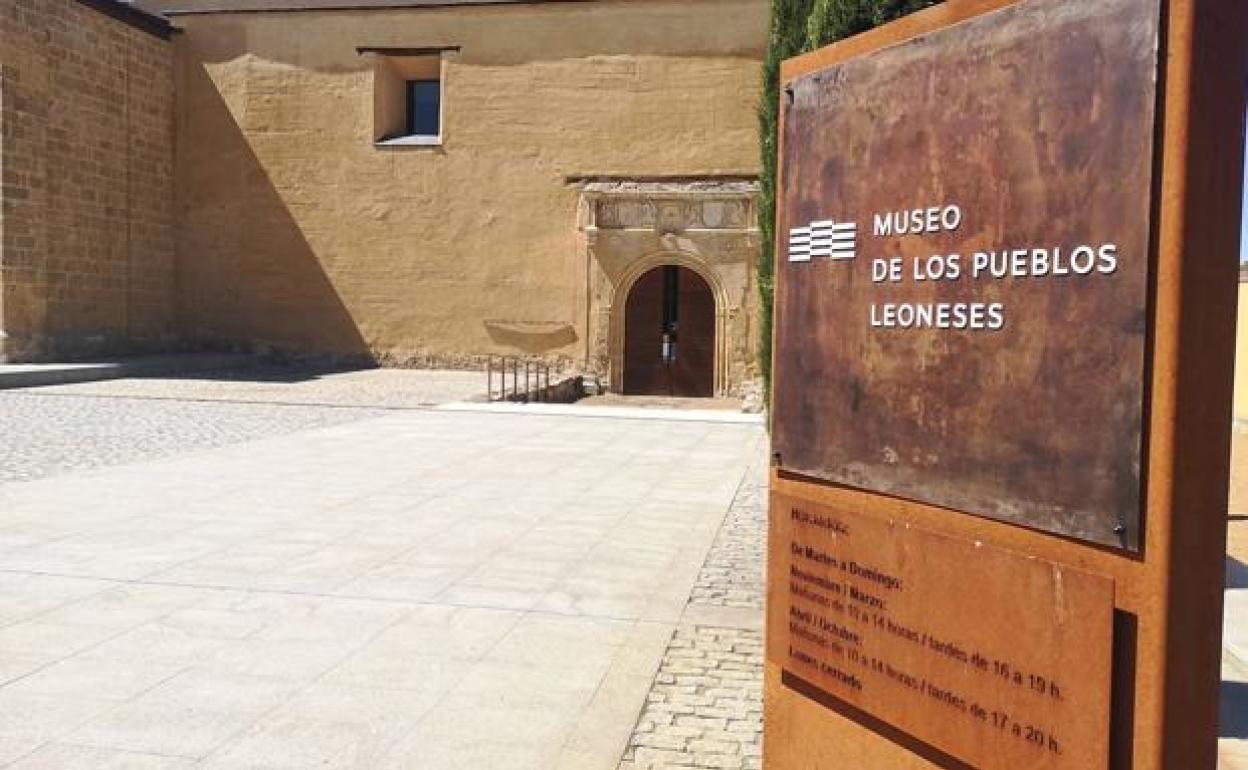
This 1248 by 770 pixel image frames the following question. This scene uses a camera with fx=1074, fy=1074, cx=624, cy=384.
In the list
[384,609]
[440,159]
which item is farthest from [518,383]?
[384,609]

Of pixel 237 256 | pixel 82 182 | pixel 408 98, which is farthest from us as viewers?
pixel 408 98

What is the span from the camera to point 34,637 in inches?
162

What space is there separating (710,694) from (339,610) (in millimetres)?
1749

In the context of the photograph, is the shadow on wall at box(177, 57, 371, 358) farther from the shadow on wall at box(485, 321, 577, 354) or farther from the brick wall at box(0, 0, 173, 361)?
the shadow on wall at box(485, 321, 577, 354)

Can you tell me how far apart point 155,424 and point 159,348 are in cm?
1021

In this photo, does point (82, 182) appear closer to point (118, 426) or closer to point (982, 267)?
A: point (118, 426)

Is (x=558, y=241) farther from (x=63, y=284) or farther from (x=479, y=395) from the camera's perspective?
(x=63, y=284)

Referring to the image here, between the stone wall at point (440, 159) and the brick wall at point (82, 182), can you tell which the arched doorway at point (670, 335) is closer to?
the stone wall at point (440, 159)

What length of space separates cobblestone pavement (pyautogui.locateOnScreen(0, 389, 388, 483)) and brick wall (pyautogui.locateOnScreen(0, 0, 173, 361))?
342 cm

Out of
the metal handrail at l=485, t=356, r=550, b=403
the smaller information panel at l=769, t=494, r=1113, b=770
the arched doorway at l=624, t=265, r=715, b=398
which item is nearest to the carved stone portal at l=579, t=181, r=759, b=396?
the arched doorway at l=624, t=265, r=715, b=398

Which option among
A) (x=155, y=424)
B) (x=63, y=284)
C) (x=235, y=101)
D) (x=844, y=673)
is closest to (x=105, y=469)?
(x=155, y=424)

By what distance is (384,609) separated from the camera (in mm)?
4605

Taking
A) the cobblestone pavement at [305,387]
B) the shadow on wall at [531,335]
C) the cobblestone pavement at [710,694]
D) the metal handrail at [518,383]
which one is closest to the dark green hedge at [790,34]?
the cobblestone pavement at [710,694]

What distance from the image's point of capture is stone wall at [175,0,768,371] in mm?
19484
